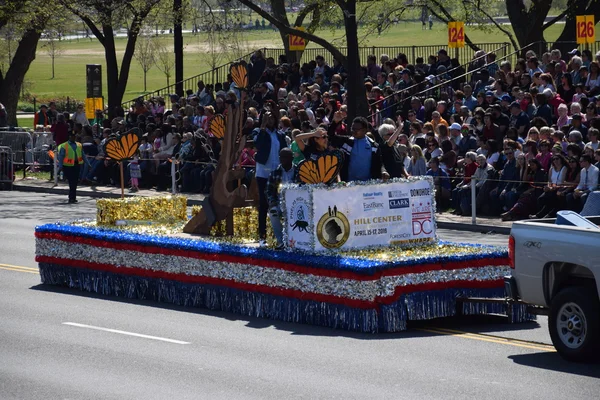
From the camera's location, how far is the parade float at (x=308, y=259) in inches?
509

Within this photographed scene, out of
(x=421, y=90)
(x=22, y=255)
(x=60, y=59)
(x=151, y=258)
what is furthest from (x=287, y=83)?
(x=60, y=59)

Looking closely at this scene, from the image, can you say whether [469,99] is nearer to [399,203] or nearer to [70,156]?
[70,156]

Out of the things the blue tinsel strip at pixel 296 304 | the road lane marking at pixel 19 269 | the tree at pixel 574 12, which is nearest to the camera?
the blue tinsel strip at pixel 296 304

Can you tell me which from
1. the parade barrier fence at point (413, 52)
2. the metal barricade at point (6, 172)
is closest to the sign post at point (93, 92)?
the parade barrier fence at point (413, 52)

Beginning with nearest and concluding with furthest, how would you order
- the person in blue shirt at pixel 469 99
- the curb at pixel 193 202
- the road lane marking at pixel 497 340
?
the road lane marking at pixel 497 340 < the curb at pixel 193 202 < the person in blue shirt at pixel 469 99

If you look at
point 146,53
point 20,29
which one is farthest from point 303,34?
point 146,53

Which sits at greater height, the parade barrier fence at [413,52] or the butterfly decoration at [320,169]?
the parade barrier fence at [413,52]

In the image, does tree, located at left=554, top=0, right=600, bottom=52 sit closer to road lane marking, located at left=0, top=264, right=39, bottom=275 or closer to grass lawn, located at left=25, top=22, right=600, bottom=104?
road lane marking, located at left=0, top=264, right=39, bottom=275

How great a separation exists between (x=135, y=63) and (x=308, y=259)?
102 metres

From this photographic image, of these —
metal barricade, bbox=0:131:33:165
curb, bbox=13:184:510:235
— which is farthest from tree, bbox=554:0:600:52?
metal barricade, bbox=0:131:33:165

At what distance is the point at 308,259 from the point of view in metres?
13.3

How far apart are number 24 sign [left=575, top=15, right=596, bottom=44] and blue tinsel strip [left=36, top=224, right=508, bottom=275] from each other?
1568 centimetres

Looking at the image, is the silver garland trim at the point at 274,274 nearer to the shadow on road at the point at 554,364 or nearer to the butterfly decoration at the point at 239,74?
the shadow on road at the point at 554,364

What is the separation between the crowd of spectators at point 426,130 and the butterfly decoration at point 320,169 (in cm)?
52
